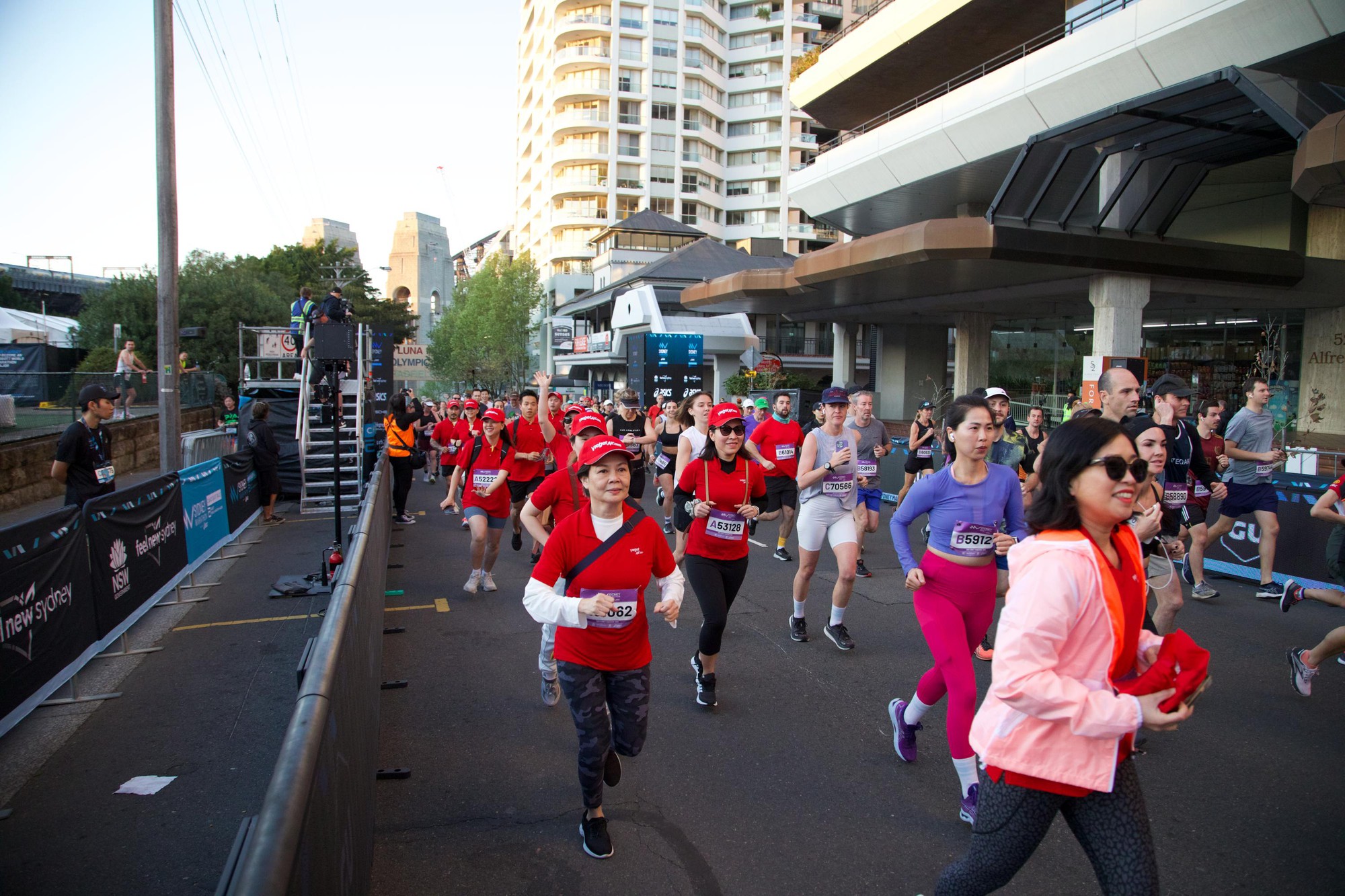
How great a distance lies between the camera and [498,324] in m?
62.6

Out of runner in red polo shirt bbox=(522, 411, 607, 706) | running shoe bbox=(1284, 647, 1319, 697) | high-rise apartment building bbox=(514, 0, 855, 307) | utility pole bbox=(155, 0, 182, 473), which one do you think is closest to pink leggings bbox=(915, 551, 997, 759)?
runner in red polo shirt bbox=(522, 411, 607, 706)

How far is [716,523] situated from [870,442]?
12.5 ft

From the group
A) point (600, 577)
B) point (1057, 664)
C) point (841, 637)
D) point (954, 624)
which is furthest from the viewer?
point (841, 637)

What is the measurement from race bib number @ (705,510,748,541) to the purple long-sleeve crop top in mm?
1277

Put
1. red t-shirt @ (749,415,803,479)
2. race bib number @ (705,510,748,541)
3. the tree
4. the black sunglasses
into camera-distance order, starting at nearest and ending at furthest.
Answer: the black sunglasses < race bib number @ (705,510,748,541) < red t-shirt @ (749,415,803,479) < the tree

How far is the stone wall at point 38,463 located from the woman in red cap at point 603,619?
9.75 metres

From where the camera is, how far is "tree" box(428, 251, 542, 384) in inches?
2473

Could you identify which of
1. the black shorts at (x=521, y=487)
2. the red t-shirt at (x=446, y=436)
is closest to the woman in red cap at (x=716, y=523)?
the black shorts at (x=521, y=487)

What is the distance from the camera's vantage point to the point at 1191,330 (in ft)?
88.9

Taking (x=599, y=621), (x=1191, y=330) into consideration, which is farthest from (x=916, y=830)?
(x=1191, y=330)

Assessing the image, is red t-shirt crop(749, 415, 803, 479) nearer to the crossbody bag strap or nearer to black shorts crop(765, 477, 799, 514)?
black shorts crop(765, 477, 799, 514)

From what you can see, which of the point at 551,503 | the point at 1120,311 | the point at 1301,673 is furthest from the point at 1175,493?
the point at 1120,311

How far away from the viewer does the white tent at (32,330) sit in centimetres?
2848

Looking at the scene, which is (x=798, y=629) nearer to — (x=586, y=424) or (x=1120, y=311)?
(x=586, y=424)
